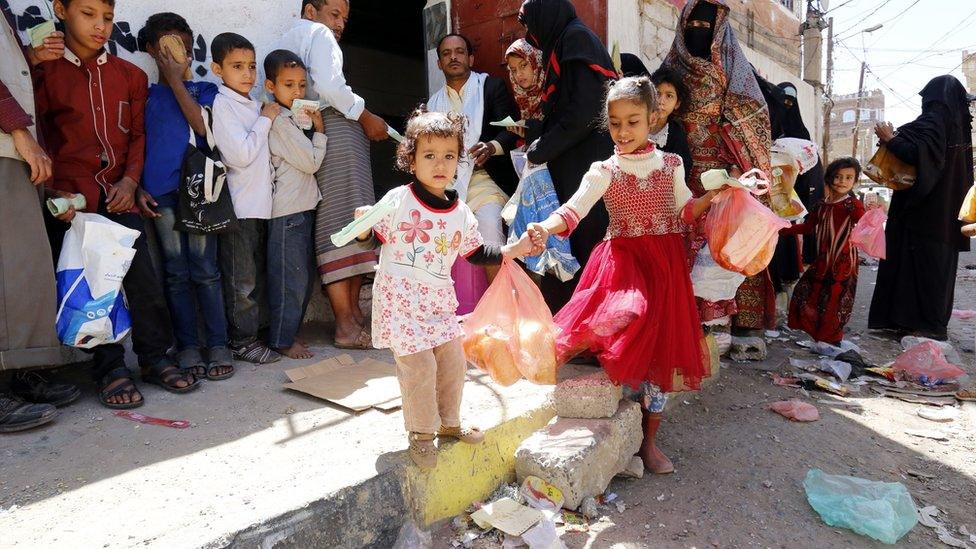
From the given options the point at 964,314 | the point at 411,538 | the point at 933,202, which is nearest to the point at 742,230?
the point at 411,538

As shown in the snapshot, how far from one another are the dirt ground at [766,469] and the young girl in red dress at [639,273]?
0.28m

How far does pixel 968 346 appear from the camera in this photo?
209 inches

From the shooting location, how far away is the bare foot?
3502 millimetres

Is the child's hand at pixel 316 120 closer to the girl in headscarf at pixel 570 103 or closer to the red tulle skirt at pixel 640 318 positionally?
the girl in headscarf at pixel 570 103

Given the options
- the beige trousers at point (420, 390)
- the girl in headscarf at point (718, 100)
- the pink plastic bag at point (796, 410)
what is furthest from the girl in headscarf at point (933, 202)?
the beige trousers at point (420, 390)

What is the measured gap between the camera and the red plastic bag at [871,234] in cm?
470

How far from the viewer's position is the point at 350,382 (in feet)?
9.91

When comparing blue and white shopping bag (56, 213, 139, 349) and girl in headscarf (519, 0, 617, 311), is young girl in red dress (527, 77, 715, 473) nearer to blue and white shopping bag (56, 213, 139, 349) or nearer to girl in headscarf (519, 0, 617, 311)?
girl in headscarf (519, 0, 617, 311)

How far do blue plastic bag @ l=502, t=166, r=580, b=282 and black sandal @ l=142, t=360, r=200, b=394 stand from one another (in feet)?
6.15

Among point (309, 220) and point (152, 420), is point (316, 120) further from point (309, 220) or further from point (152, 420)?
point (152, 420)

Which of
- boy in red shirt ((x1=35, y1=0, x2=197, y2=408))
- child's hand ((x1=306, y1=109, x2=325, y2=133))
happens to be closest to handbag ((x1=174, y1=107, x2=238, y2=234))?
boy in red shirt ((x1=35, y1=0, x2=197, y2=408))

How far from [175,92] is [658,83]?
286 cm

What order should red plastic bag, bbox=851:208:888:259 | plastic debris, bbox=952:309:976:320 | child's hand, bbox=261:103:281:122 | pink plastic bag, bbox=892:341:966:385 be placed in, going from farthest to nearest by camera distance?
plastic debris, bbox=952:309:976:320, red plastic bag, bbox=851:208:888:259, pink plastic bag, bbox=892:341:966:385, child's hand, bbox=261:103:281:122

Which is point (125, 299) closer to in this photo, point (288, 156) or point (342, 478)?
point (288, 156)
